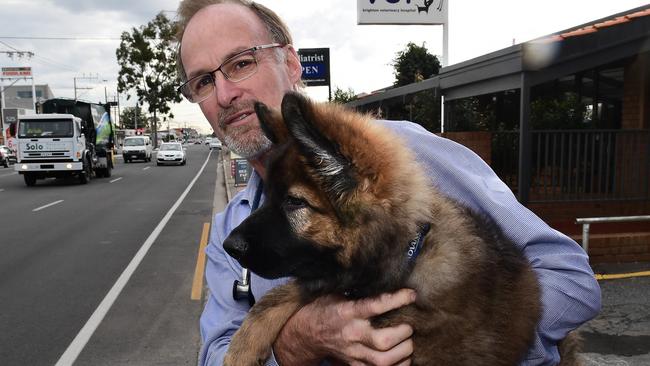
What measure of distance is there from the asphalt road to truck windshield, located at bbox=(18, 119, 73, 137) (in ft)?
24.9

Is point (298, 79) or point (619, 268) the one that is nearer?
point (298, 79)

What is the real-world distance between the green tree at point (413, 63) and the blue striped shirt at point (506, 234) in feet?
88.6

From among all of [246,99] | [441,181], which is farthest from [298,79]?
[441,181]

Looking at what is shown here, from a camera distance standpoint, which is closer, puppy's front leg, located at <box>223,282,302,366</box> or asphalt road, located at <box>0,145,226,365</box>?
puppy's front leg, located at <box>223,282,302,366</box>

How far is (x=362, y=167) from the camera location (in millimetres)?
1777

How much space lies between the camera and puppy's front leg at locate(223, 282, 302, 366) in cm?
196

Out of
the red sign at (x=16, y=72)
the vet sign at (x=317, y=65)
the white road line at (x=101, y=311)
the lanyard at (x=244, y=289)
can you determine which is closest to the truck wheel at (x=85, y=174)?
the vet sign at (x=317, y=65)

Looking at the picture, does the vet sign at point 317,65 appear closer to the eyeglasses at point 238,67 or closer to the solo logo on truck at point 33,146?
the eyeglasses at point 238,67

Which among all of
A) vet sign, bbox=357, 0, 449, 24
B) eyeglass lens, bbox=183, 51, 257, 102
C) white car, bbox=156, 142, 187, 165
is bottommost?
white car, bbox=156, 142, 187, 165

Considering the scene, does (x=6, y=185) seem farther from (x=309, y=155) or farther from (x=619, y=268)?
(x=309, y=155)

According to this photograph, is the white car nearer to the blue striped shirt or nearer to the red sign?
the blue striped shirt

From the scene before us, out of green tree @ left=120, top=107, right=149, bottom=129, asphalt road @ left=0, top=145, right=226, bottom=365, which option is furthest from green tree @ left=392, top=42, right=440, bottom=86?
green tree @ left=120, top=107, right=149, bottom=129

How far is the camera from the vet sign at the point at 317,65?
16344 millimetres

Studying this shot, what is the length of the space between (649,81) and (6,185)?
88.3 ft
